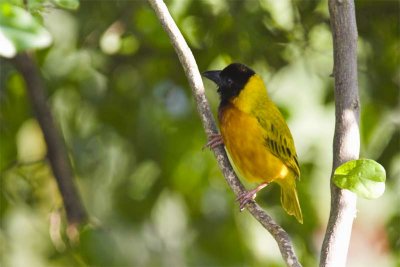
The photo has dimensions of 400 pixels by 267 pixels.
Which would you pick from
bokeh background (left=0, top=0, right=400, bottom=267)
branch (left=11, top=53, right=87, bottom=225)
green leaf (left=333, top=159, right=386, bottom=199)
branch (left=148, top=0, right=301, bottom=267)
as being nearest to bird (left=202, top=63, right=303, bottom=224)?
bokeh background (left=0, top=0, right=400, bottom=267)

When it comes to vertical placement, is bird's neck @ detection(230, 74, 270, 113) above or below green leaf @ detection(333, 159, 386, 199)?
below

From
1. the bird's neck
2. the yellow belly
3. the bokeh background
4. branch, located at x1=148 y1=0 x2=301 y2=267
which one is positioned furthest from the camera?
the bokeh background

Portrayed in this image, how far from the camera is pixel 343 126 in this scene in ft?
8.66

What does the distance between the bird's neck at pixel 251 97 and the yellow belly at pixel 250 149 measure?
42 millimetres

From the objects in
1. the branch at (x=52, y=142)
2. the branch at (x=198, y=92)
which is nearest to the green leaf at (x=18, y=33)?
the branch at (x=198, y=92)

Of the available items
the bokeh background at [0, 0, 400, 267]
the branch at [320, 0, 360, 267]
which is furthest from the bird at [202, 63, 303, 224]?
the branch at [320, 0, 360, 267]

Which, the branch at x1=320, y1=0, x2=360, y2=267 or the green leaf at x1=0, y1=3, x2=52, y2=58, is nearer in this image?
the green leaf at x1=0, y1=3, x2=52, y2=58

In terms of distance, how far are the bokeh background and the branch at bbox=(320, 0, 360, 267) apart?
131cm

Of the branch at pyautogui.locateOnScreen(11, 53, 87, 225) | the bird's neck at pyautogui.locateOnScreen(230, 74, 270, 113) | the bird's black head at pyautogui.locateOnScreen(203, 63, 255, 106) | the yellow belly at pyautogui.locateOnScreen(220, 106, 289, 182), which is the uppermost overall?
the bird's black head at pyautogui.locateOnScreen(203, 63, 255, 106)

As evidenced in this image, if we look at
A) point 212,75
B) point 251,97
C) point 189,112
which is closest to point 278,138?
point 251,97

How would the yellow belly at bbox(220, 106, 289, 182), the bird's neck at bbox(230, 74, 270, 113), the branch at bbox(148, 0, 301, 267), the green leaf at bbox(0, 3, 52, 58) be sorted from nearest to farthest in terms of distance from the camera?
1. the green leaf at bbox(0, 3, 52, 58)
2. the branch at bbox(148, 0, 301, 267)
3. the yellow belly at bbox(220, 106, 289, 182)
4. the bird's neck at bbox(230, 74, 270, 113)

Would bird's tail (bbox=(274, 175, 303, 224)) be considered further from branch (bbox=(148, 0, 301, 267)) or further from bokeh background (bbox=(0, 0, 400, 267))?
branch (bbox=(148, 0, 301, 267))

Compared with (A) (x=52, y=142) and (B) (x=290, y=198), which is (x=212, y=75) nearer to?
(B) (x=290, y=198)

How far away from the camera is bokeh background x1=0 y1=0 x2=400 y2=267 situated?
13.9 ft
